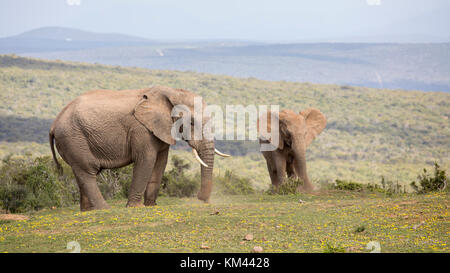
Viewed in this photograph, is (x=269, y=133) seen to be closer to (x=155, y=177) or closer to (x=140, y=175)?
(x=155, y=177)

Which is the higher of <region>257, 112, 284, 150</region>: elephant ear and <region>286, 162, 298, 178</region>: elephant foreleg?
<region>257, 112, 284, 150</region>: elephant ear

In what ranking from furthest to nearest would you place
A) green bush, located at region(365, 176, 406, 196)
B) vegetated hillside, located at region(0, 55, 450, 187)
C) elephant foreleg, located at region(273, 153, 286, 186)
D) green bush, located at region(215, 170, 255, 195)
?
vegetated hillside, located at region(0, 55, 450, 187) < green bush, located at region(215, 170, 255, 195) < elephant foreleg, located at region(273, 153, 286, 186) < green bush, located at region(365, 176, 406, 196)

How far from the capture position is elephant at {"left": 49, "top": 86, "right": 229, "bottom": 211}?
15445 mm

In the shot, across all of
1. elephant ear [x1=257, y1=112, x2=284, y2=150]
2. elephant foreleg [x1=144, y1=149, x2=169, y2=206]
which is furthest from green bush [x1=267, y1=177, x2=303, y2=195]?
elephant foreleg [x1=144, y1=149, x2=169, y2=206]

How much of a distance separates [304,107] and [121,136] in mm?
58931

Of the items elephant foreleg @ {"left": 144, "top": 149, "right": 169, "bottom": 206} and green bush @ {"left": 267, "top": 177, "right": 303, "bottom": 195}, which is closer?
elephant foreleg @ {"left": 144, "top": 149, "right": 169, "bottom": 206}

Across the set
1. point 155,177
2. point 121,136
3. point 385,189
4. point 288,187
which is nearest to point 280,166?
point 288,187

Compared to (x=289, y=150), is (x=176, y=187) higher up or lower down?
lower down

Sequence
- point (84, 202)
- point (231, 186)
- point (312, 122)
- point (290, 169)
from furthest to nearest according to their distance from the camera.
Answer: point (231, 186) → point (312, 122) → point (290, 169) → point (84, 202)

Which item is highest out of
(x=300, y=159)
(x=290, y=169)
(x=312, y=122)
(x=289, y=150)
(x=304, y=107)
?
(x=312, y=122)

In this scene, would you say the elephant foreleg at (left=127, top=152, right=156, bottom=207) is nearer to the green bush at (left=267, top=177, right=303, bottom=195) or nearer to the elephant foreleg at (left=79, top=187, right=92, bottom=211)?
the elephant foreleg at (left=79, top=187, right=92, bottom=211)

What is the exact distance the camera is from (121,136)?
15.6m
